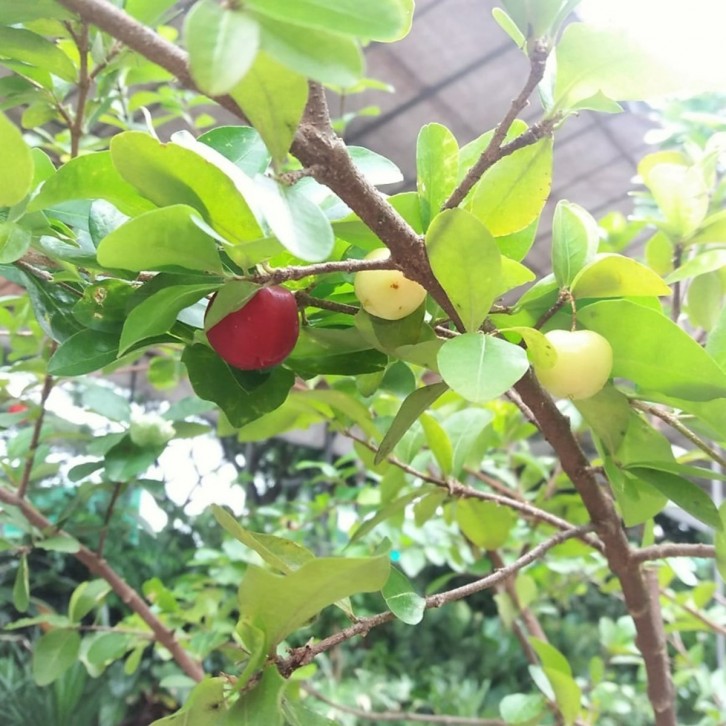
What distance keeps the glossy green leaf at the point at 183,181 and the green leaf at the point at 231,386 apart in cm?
9

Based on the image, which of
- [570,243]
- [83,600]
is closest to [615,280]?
[570,243]

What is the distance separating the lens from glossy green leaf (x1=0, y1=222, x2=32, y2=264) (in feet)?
1.01

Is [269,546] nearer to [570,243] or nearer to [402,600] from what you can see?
[402,600]

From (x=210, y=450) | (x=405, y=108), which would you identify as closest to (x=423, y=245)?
(x=405, y=108)

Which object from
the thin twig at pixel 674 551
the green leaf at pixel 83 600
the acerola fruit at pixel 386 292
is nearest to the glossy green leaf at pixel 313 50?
the acerola fruit at pixel 386 292

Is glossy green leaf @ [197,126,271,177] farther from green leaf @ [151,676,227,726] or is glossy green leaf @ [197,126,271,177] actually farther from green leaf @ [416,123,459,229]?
green leaf @ [151,676,227,726]

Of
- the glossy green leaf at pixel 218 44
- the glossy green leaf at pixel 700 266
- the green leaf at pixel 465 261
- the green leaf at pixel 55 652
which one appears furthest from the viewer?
the green leaf at pixel 55 652

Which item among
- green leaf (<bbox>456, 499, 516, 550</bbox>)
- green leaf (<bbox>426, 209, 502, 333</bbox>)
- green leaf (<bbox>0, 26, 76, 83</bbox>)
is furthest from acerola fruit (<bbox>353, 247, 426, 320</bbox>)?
green leaf (<bbox>456, 499, 516, 550</bbox>)

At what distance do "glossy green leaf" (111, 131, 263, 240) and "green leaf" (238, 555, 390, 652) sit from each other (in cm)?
14

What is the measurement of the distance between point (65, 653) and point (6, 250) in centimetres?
63

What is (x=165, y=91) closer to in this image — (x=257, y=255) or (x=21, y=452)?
(x=21, y=452)

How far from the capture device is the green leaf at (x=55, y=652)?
77 cm

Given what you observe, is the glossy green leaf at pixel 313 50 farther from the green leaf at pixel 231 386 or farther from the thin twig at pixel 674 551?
the thin twig at pixel 674 551

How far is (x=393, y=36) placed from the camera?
0.71ft
